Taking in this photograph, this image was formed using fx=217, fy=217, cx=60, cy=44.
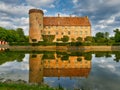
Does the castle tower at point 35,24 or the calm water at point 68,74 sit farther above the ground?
the castle tower at point 35,24

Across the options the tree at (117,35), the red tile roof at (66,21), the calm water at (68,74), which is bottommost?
the calm water at (68,74)

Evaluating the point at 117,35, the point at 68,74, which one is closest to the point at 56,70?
the point at 68,74

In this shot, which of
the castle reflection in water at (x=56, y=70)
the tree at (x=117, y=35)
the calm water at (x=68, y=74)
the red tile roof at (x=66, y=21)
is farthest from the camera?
the red tile roof at (x=66, y=21)

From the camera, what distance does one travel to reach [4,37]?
6950 centimetres

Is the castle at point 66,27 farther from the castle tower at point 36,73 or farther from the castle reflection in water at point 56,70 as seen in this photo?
the castle tower at point 36,73

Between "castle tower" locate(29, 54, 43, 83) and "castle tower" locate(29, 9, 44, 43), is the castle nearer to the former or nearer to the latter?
"castle tower" locate(29, 9, 44, 43)

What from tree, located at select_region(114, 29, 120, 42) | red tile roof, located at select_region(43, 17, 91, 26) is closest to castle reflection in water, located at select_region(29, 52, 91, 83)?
tree, located at select_region(114, 29, 120, 42)

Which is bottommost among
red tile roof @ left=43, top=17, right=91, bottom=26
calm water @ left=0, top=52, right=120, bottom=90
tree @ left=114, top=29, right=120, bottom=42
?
calm water @ left=0, top=52, right=120, bottom=90

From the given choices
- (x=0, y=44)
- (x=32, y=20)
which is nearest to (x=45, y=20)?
(x=32, y=20)

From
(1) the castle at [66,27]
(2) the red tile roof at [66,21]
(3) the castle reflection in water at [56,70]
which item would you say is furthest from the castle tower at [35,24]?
(3) the castle reflection in water at [56,70]

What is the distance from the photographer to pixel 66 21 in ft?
227

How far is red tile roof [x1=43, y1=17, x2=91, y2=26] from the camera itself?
225 feet

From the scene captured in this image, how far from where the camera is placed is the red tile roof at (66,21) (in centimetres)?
6862

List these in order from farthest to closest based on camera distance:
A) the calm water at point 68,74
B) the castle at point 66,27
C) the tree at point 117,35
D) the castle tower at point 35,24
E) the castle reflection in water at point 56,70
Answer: the castle at point 66,27
the castle tower at point 35,24
the tree at point 117,35
the castle reflection in water at point 56,70
the calm water at point 68,74
